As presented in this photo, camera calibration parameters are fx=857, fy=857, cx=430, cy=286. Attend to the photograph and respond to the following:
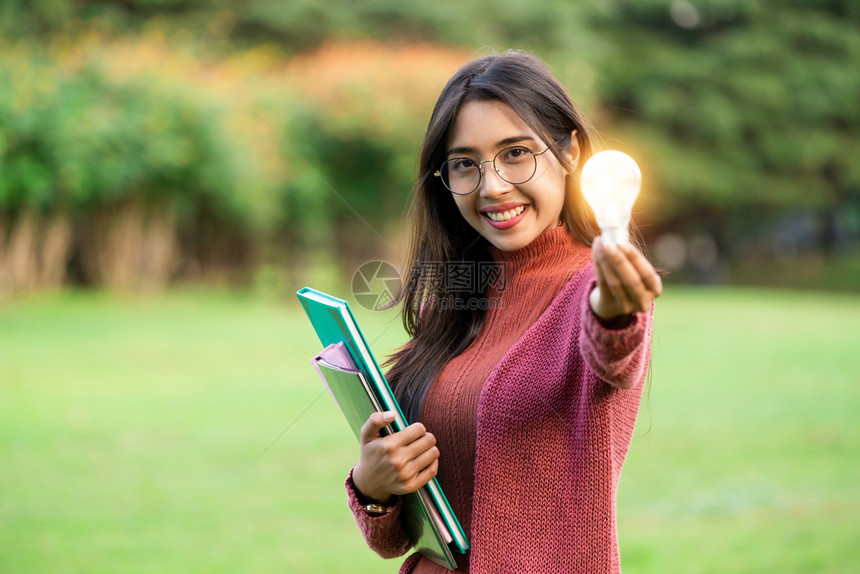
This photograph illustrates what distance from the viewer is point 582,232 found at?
4.56ft

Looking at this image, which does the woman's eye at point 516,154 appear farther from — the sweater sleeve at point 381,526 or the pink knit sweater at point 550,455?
the sweater sleeve at point 381,526

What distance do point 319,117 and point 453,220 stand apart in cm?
951

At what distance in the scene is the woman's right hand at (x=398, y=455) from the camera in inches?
48.3

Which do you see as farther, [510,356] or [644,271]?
[510,356]

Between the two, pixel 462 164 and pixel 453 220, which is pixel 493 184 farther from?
pixel 453 220

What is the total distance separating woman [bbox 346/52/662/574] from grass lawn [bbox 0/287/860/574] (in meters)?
0.29

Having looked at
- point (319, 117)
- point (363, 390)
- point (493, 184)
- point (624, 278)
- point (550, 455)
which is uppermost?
point (319, 117)

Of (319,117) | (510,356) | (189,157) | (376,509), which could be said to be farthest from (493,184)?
(319,117)

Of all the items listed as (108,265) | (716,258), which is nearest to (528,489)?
(108,265)

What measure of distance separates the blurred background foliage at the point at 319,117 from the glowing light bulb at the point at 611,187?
25.7 inches

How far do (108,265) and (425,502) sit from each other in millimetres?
9241

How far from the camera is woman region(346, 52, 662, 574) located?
3.82 feet

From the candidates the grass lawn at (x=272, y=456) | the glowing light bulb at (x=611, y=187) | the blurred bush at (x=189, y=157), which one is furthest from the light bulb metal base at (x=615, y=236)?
the blurred bush at (x=189, y=157)

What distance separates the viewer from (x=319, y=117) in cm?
1076
